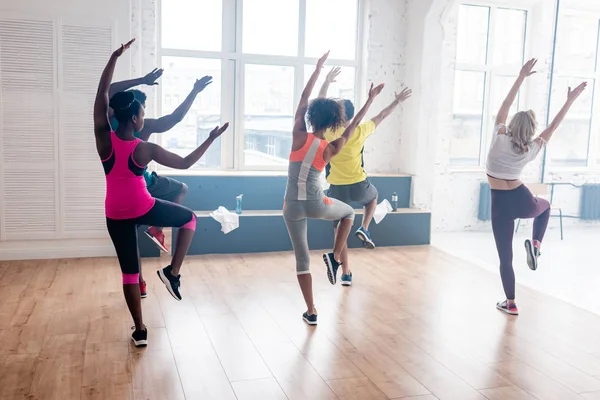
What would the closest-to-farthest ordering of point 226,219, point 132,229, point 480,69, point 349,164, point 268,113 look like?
1. point 132,229
2. point 349,164
3. point 226,219
4. point 268,113
5. point 480,69

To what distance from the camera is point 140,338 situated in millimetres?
3502

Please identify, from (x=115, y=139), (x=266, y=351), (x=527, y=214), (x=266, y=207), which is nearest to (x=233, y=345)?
(x=266, y=351)

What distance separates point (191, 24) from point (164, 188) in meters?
2.87

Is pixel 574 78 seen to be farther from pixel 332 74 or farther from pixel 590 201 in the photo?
pixel 332 74

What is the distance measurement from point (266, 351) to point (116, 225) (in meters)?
1.11

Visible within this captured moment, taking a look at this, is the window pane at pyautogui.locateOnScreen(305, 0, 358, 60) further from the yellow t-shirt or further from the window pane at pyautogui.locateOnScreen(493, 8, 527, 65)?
the yellow t-shirt

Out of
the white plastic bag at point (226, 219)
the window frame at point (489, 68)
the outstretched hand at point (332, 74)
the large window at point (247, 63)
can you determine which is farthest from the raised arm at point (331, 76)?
the window frame at point (489, 68)

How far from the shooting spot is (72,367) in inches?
125

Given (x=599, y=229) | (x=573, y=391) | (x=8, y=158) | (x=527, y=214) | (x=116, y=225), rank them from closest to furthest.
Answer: (x=573, y=391) → (x=116, y=225) → (x=527, y=214) → (x=8, y=158) → (x=599, y=229)

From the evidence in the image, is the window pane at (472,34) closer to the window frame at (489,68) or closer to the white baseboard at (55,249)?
the window frame at (489,68)

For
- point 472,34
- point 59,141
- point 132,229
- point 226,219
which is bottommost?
point 226,219

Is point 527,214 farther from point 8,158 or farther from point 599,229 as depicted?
point 599,229

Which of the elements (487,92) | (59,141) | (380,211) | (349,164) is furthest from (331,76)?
(487,92)

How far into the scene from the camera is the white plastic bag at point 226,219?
5898 millimetres
